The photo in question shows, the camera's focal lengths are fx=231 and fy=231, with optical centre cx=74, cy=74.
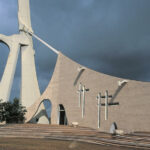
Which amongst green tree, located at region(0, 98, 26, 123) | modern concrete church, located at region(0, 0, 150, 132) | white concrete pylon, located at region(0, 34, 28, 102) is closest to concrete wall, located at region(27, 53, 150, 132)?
modern concrete church, located at region(0, 0, 150, 132)

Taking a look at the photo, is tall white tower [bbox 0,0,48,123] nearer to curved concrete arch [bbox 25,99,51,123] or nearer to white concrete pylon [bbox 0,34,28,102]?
white concrete pylon [bbox 0,34,28,102]

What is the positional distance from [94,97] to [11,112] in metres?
9.76

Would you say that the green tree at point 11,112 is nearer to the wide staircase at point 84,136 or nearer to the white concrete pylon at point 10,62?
the white concrete pylon at point 10,62

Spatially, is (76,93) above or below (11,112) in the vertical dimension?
above

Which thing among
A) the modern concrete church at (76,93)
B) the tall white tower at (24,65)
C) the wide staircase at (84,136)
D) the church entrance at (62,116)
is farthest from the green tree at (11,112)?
the wide staircase at (84,136)

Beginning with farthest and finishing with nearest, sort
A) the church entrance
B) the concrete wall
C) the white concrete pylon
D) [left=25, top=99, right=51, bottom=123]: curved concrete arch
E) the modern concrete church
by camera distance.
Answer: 1. the white concrete pylon
2. [left=25, top=99, right=51, bottom=123]: curved concrete arch
3. the church entrance
4. the modern concrete church
5. the concrete wall

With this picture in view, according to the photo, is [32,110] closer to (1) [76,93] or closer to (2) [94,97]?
(1) [76,93]

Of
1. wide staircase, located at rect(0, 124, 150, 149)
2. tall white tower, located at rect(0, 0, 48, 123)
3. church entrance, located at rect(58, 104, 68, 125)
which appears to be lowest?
wide staircase, located at rect(0, 124, 150, 149)

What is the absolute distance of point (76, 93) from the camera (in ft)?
69.4

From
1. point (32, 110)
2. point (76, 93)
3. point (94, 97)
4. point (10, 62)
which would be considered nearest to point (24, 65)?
point (10, 62)

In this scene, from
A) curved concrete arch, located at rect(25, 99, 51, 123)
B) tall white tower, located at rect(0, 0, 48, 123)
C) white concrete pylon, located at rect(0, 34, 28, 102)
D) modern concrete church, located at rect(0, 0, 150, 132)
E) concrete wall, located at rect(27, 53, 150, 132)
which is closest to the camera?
concrete wall, located at rect(27, 53, 150, 132)

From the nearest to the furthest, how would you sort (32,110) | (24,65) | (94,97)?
(94,97), (32,110), (24,65)

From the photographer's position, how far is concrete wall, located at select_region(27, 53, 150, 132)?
586 inches

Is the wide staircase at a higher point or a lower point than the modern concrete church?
lower
